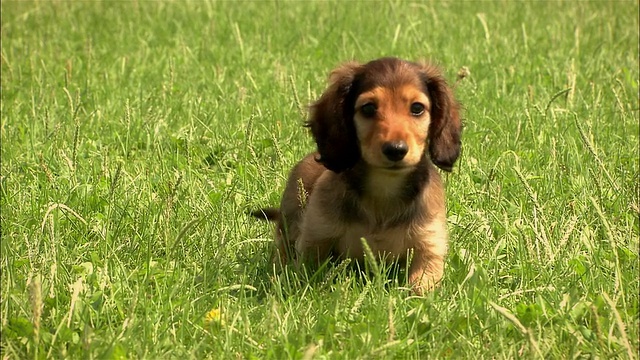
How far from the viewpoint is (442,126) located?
13.6 ft

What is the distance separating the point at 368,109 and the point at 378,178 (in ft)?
1.11

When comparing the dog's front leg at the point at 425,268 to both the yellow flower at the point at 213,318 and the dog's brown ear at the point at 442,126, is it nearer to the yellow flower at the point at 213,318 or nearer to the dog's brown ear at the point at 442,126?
the dog's brown ear at the point at 442,126

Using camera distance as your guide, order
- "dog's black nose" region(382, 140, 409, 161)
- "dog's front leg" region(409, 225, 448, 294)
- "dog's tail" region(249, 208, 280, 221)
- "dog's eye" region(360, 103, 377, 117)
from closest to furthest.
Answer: "dog's black nose" region(382, 140, 409, 161) → "dog's eye" region(360, 103, 377, 117) → "dog's front leg" region(409, 225, 448, 294) → "dog's tail" region(249, 208, 280, 221)

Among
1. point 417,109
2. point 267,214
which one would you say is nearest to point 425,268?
point 417,109

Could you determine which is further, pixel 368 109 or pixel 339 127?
pixel 339 127

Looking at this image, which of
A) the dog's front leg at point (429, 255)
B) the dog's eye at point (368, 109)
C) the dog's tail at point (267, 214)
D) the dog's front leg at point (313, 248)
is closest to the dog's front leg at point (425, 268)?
the dog's front leg at point (429, 255)

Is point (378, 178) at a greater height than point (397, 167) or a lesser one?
lesser

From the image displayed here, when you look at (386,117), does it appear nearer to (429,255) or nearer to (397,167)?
(397,167)

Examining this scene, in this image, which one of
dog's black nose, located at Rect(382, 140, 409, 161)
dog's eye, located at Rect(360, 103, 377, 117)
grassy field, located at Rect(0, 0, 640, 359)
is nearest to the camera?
grassy field, located at Rect(0, 0, 640, 359)

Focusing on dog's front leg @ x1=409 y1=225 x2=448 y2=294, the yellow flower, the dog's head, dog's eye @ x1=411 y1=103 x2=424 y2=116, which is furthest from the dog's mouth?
the yellow flower

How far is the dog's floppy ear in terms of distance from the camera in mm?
4035

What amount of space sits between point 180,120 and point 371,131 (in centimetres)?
272

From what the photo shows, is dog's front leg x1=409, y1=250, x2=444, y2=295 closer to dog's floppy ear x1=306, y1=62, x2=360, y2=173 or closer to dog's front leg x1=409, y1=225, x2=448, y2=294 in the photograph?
dog's front leg x1=409, y1=225, x2=448, y2=294

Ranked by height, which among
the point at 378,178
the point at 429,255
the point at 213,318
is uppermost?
the point at 378,178
